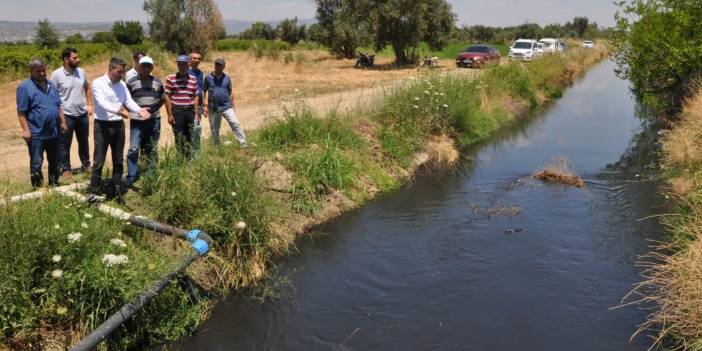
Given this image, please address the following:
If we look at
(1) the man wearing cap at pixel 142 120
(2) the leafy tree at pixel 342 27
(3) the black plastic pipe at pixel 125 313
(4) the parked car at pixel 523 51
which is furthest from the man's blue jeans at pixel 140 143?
(4) the parked car at pixel 523 51

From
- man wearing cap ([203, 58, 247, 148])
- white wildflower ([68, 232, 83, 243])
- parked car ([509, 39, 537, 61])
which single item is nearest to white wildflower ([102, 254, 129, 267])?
white wildflower ([68, 232, 83, 243])

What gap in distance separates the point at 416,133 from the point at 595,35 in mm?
87533

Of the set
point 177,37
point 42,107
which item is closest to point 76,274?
point 42,107

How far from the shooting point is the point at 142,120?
294 inches

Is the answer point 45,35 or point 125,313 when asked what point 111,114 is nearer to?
point 125,313

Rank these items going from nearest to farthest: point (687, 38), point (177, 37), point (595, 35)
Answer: point (687, 38) < point (177, 37) < point (595, 35)

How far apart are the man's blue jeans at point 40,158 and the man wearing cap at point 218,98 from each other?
225 centimetres

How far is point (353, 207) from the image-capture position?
10172 millimetres

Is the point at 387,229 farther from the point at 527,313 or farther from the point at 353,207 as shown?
the point at 527,313

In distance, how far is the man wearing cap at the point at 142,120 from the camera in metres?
7.50

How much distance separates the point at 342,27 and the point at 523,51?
33.6 ft

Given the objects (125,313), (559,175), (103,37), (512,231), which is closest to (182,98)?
(125,313)

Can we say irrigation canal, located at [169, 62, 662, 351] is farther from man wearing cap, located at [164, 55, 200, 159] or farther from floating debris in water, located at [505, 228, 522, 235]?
man wearing cap, located at [164, 55, 200, 159]

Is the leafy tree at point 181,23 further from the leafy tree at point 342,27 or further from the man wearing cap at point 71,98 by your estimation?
the man wearing cap at point 71,98
